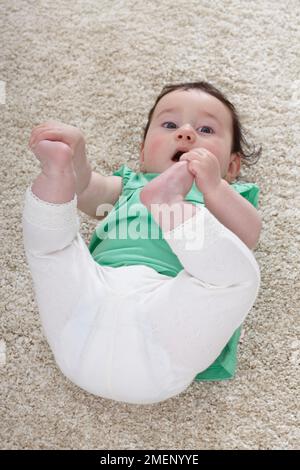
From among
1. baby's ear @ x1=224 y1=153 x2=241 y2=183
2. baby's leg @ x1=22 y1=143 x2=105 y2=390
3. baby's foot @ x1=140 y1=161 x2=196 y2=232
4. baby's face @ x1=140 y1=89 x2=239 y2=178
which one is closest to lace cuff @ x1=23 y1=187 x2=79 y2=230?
baby's leg @ x1=22 y1=143 x2=105 y2=390

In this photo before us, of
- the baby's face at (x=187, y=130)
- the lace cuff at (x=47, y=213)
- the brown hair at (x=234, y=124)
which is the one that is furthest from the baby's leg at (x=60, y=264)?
the brown hair at (x=234, y=124)

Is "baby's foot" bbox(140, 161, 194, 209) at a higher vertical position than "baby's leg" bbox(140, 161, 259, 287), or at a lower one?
higher

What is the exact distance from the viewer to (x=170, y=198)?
101 centimetres

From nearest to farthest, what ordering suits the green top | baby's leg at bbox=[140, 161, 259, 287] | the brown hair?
baby's leg at bbox=[140, 161, 259, 287] < the green top < the brown hair

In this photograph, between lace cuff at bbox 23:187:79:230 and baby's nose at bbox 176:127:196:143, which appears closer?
lace cuff at bbox 23:187:79:230

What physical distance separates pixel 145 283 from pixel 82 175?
238mm

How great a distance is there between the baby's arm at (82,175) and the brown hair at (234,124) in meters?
0.13

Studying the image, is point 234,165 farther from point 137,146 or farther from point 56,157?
point 56,157

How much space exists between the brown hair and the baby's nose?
0.12 m

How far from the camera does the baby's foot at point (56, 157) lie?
39.8 inches

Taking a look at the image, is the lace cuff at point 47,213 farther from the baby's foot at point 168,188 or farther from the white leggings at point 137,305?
the baby's foot at point 168,188

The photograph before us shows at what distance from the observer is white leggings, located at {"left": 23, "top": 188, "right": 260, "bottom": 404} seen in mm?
986

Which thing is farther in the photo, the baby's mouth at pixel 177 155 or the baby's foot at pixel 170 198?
the baby's mouth at pixel 177 155

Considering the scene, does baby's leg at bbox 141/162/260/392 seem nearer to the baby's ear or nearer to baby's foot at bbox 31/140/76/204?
baby's foot at bbox 31/140/76/204
